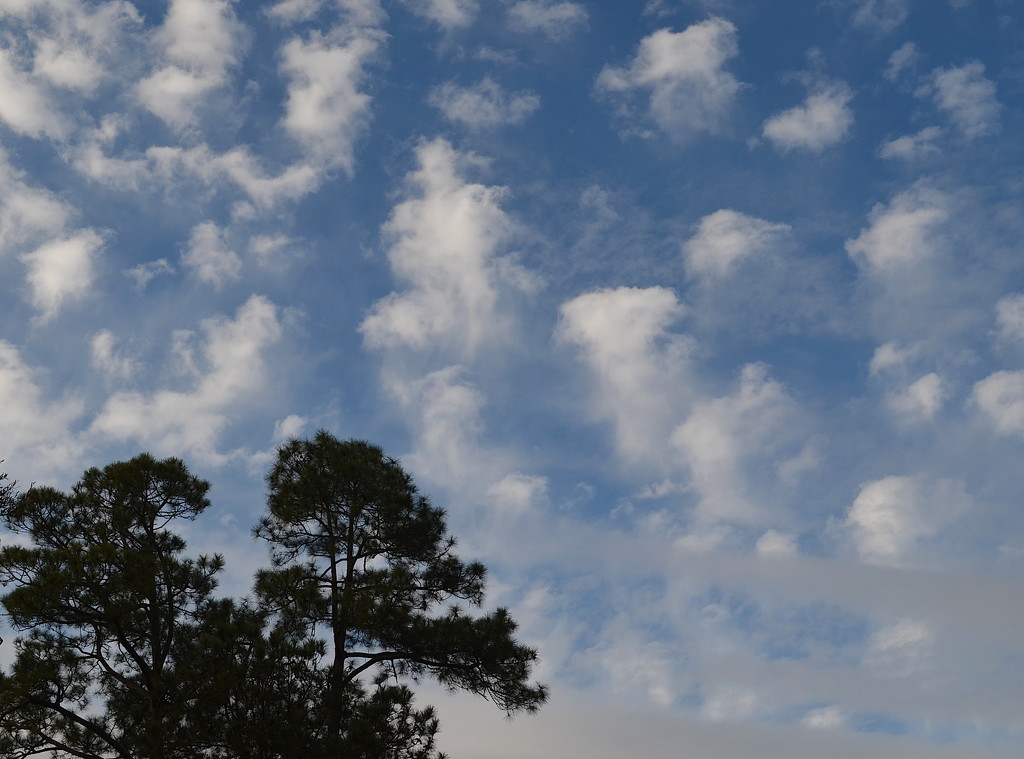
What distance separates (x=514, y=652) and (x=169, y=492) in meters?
7.82

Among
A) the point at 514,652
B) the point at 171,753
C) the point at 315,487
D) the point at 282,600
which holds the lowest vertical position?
the point at 171,753

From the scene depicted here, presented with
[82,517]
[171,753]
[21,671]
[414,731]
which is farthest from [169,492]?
[414,731]

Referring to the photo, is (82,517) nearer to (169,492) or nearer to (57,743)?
(169,492)

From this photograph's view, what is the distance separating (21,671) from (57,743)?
165 cm

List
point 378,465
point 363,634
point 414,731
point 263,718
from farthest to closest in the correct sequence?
point 378,465 → point 363,634 → point 414,731 → point 263,718

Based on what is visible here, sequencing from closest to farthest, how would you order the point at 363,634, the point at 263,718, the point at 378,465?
the point at 263,718, the point at 363,634, the point at 378,465

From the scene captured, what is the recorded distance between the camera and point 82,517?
17.7 metres

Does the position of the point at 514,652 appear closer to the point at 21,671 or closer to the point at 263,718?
the point at 263,718

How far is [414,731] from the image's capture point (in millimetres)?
15477

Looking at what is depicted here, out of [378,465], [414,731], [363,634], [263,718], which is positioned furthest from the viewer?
[378,465]

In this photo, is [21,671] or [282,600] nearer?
[21,671]

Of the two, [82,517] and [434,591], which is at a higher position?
[82,517]

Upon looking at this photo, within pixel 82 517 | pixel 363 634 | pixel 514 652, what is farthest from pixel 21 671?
pixel 514 652

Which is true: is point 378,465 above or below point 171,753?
above
